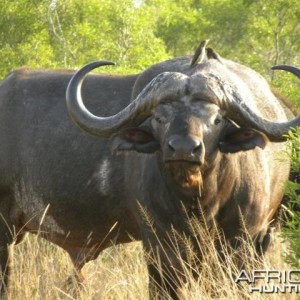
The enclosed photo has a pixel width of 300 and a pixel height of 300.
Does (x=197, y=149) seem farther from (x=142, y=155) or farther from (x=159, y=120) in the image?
(x=142, y=155)

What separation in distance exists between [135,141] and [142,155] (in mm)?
746

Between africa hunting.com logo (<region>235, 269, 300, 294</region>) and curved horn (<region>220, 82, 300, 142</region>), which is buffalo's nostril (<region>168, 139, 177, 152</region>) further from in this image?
africa hunting.com logo (<region>235, 269, 300, 294</region>)

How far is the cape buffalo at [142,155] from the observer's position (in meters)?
6.82

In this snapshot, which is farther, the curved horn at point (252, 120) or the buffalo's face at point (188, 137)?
the curved horn at point (252, 120)

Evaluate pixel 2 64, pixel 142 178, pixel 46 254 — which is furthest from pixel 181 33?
pixel 142 178

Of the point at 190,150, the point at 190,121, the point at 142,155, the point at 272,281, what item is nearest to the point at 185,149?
the point at 190,150

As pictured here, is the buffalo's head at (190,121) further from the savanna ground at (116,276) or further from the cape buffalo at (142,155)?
the savanna ground at (116,276)

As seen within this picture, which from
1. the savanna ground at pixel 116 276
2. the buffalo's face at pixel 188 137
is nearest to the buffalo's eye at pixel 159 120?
the buffalo's face at pixel 188 137

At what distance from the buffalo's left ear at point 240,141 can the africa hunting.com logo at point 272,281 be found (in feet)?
2.64

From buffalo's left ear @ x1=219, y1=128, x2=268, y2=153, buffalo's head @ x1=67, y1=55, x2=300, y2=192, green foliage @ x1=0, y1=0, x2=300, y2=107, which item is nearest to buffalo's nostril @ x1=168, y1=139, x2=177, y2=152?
buffalo's head @ x1=67, y1=55, x2=300, y2=192

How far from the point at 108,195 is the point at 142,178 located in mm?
686

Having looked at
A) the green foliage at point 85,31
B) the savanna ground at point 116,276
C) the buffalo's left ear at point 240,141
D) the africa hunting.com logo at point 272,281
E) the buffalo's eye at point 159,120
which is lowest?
the green foliage at point 85,31

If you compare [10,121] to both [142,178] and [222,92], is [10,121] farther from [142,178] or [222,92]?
[222,92]

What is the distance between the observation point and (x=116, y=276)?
762 centimetres
